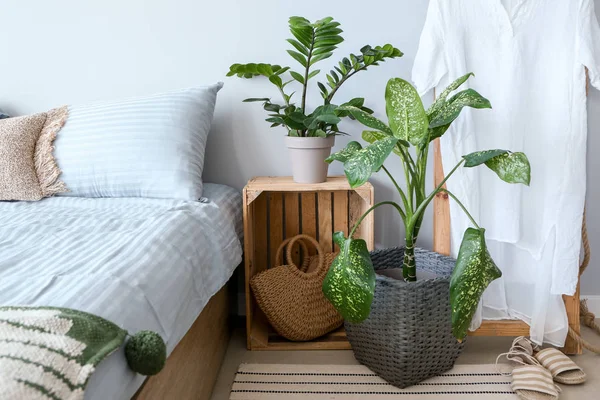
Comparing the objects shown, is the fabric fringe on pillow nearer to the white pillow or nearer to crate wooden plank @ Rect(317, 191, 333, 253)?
the white pillow

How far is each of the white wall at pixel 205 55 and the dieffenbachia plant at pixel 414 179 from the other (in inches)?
20.5

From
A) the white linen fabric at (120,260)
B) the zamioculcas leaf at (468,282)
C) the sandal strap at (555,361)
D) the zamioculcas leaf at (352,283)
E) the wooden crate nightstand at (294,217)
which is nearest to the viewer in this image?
the white linen fabric at (120,260)

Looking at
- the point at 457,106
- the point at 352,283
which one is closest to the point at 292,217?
the point at 352,283

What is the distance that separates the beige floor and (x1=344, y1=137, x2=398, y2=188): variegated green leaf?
29.7 inches

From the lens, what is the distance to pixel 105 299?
836 mm

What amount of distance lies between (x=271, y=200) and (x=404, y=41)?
0.79m

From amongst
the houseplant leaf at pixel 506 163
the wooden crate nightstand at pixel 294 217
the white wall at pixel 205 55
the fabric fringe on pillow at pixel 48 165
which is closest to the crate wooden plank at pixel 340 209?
the wooden crate nightstand at pixel 294 217

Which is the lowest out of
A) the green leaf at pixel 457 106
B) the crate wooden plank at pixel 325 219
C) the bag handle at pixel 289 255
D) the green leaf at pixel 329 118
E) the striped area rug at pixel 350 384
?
the striped area rug at pixel 350 384

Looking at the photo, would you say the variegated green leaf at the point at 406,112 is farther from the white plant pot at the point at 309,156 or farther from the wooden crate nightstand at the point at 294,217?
the wooden crate nightstand at the point at 294,217

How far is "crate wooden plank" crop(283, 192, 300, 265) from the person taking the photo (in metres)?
2.00

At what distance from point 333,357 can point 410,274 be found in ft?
1.45

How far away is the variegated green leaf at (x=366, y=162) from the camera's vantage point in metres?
1.24

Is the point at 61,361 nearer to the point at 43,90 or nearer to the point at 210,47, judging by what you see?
the point at 210,47

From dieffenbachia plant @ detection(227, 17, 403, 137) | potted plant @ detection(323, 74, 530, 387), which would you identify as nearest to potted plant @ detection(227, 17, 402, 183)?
dieffenbachia plant @ detection(227, 17, 403, 137)
